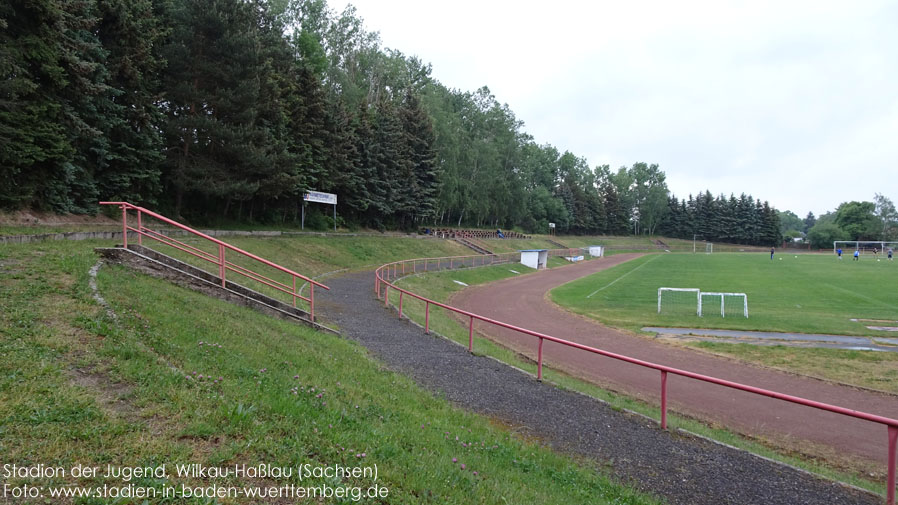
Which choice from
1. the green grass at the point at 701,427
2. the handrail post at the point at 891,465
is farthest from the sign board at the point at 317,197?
the handrail post at the point at 891,465

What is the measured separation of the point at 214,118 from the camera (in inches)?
1088

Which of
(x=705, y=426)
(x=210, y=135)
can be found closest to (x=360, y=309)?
(x=705, y=426)

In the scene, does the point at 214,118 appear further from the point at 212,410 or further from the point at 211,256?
the point at 212,410

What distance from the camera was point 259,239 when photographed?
91.5ft

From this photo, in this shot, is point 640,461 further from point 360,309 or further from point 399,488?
point 360,309

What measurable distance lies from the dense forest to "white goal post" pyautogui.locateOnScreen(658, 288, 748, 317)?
25173mm

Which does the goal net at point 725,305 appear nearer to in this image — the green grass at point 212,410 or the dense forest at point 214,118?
the green grass at point 212,410

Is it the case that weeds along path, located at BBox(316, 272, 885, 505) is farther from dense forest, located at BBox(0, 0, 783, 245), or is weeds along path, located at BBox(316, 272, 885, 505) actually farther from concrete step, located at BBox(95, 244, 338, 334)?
dense forest, located at BBox(0, 0, 783, 245)

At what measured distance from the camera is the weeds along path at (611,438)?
5.33 metres

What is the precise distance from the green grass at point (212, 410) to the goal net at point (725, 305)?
18.0 m

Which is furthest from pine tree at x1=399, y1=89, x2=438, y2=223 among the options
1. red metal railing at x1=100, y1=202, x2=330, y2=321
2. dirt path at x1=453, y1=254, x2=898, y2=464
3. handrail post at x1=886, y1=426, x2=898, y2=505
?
handrail post at x1=886, y1=426, x2=898, y2=505

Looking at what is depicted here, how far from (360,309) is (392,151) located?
36978 millimetres

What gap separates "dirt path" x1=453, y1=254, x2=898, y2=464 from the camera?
27.1 feet

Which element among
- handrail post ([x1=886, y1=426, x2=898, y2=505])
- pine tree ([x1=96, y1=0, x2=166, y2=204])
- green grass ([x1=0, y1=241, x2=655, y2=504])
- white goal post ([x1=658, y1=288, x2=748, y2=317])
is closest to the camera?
green grass ([x1=0, y1=241, x2=655, y2=504])
